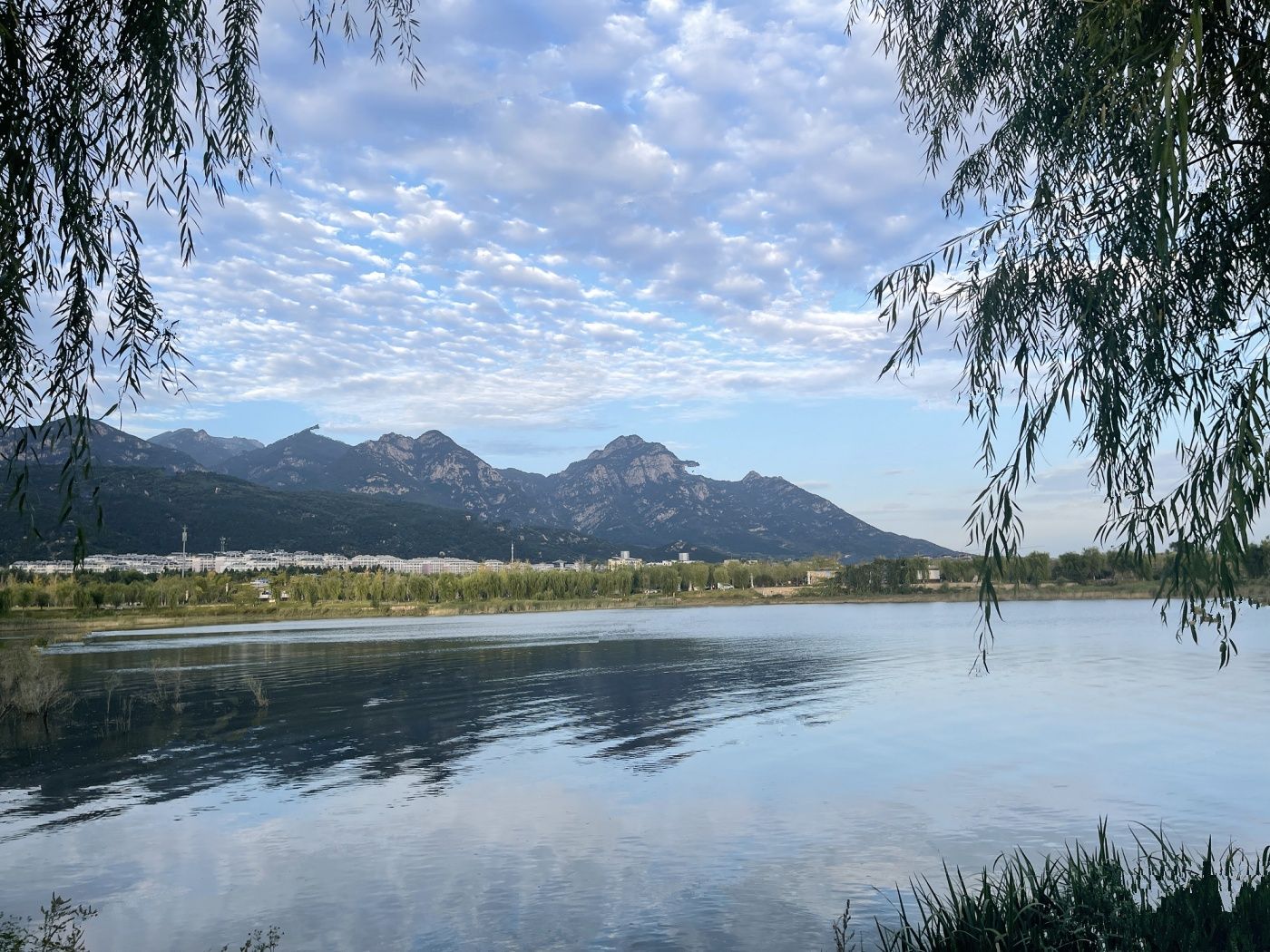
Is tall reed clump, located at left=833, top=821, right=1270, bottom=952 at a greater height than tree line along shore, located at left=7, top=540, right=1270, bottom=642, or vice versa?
tall reed clump, located at left=833, top=821, right=1270, bottom=952

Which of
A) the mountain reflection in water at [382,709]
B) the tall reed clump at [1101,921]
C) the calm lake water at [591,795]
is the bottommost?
the mountain reflection in water at [382,709]

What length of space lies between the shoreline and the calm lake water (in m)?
67.2

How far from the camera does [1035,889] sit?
8.76 meters

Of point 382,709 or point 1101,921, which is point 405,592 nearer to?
point 382,709

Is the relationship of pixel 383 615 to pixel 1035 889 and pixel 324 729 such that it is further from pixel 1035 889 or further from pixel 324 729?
pixel 1035 889

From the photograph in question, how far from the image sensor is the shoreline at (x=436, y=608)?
114562 millimetres

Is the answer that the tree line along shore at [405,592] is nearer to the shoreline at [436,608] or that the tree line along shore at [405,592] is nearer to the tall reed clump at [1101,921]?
the shoreline at [436,608]

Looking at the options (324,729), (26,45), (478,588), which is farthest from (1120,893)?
(478,588)

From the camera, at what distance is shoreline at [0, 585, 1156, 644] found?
115 metres

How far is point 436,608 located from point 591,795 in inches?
6063

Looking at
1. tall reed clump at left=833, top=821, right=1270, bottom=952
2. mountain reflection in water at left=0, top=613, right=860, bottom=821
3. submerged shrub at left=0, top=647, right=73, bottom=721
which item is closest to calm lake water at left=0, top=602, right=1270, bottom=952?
mountain reflection in water at left=0, top=613, right=860, bottom=821

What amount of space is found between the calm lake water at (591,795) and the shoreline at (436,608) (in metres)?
67.2

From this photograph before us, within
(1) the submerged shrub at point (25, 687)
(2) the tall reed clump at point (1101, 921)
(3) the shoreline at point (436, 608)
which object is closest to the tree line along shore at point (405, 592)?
(3) the shoreline at point (436, 608)

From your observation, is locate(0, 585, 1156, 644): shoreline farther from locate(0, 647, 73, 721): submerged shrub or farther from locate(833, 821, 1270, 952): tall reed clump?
locate(833, 821, 1270, 952): tall reed clump
